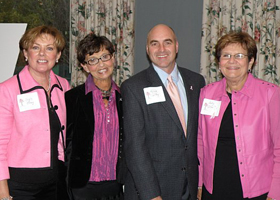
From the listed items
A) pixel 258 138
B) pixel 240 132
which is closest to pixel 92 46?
pixel 240 132

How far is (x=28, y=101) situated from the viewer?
228 cm

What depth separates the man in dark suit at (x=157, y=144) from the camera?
228 cm

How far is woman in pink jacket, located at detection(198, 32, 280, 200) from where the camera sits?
2215 millimetres

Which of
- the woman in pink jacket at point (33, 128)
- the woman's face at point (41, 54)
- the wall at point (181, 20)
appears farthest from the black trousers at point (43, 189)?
the wall at point (181, 20)

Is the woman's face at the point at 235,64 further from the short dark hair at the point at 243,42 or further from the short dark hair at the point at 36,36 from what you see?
the short dark hair at the point at 36,36

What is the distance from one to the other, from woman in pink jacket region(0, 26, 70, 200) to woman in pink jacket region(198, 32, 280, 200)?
111 centimetres

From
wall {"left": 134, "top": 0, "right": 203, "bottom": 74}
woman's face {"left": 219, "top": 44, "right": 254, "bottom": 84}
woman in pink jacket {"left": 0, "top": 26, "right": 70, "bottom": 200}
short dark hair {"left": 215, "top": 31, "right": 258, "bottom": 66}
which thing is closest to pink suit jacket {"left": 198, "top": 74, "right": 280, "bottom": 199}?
woman's face {"left": 219, "top": 44, "right": 254, "bottom": 84}

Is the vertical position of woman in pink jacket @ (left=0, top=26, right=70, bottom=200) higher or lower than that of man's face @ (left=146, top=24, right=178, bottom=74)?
lower

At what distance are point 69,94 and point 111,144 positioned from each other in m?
0.52

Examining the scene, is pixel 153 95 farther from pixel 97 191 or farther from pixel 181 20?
pixel 181 20

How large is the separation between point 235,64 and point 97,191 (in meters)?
1.39

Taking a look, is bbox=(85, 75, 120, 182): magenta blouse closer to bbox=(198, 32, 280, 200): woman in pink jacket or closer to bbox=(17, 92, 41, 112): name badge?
bbox=(17, 92, 41, 112): name badge

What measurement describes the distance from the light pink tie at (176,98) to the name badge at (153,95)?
12cm

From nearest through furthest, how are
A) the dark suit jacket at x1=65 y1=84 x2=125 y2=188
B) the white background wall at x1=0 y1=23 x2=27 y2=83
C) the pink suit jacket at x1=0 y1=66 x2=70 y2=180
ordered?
the pink suit jacket at x1=0 y1=66 x2=70 y2=180 → the dark suit jacket at x1=65 y1=84 x2=125 y2=188 → the white background wall at x1=0 y1=23 x2=27 y2=83
